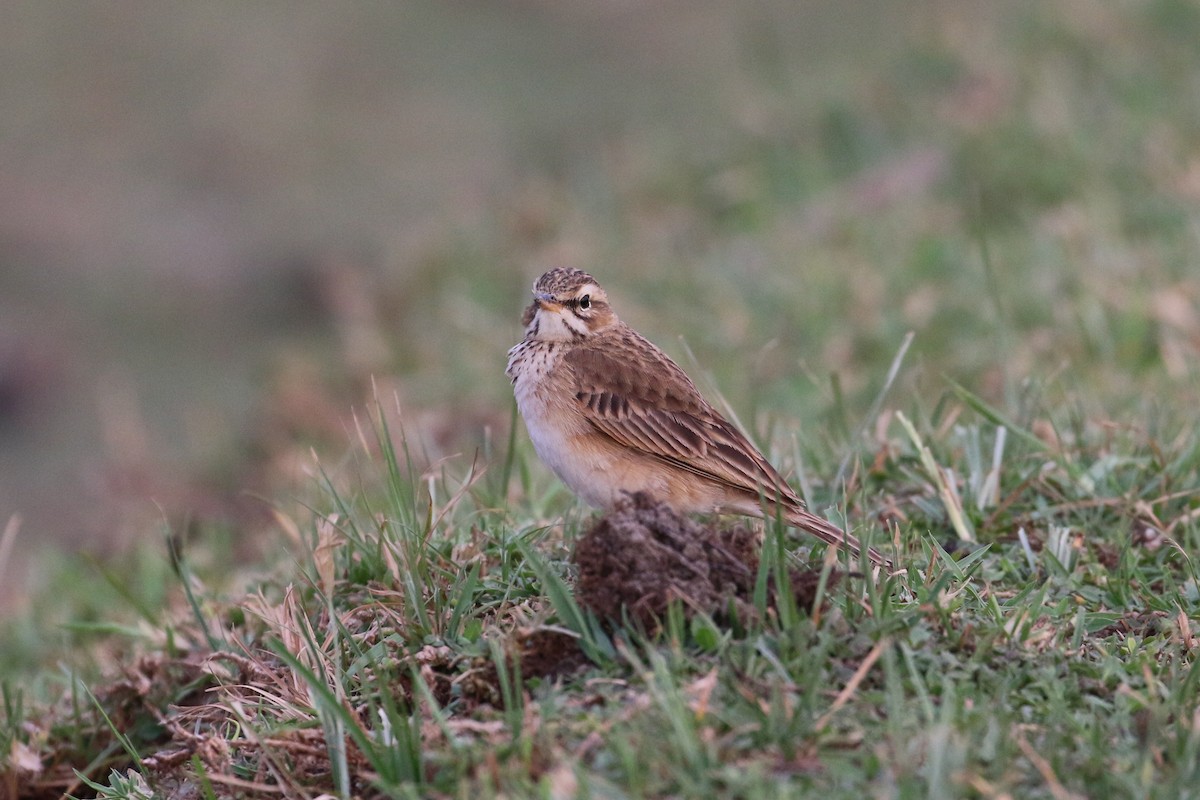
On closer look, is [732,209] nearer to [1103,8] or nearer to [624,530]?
[1103,8]

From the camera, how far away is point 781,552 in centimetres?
382

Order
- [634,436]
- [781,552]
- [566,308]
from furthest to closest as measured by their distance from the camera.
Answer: [566,308] → [634,436] → [781,552]

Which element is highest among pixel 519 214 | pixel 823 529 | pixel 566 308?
pixel 566 308

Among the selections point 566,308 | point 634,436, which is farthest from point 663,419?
point 566,308

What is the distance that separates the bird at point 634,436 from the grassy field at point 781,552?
0.19 meters

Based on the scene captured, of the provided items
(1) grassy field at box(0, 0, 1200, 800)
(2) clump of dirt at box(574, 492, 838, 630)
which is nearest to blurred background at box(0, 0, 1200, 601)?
(1) grassy field at box(0, 0, 1200, 800)

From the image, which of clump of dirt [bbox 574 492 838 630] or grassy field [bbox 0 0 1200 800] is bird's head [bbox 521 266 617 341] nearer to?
grassy field [bbox 0 0 1200 800]

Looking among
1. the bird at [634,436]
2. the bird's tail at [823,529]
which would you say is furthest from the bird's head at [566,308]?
the bird's tail at [823,529]

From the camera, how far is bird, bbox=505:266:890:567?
4992mm

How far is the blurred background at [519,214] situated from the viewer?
8203mm

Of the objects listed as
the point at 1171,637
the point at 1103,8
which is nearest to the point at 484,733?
the point at 1171,637

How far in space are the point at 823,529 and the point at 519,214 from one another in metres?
7.10

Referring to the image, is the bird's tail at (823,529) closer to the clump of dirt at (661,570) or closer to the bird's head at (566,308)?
the clump of dirt at (661,570)

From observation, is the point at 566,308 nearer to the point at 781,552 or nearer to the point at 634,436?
the point at 634,436
